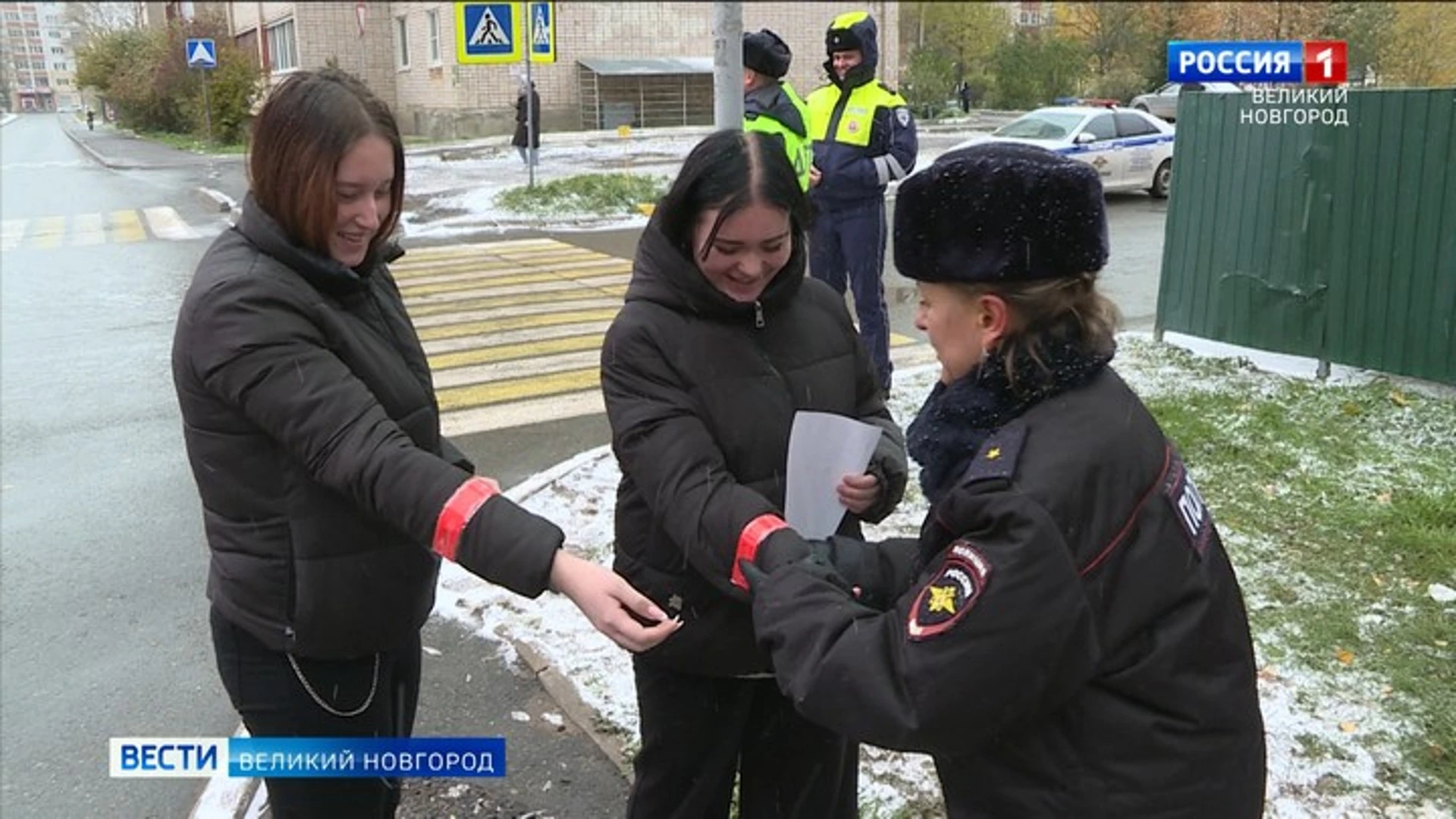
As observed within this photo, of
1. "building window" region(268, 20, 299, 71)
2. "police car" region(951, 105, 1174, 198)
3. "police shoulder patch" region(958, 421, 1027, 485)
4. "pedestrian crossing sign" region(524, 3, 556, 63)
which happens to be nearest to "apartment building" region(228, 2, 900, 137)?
"building window" region(268, 20, 299, 71)

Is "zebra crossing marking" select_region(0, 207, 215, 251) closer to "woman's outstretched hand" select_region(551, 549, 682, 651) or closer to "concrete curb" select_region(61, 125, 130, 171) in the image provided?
"concrete curb" select_region(61, 125, 130, 171)

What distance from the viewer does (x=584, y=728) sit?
11.5ft

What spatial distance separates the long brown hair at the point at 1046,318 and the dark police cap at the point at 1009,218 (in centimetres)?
2

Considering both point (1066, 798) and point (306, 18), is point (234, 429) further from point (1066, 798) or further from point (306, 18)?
point (306, 18)

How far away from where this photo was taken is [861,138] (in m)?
6.79

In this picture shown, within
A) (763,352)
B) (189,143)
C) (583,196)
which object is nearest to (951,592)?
(763,352)

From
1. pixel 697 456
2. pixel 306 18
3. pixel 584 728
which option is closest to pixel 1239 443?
pixel 584 728

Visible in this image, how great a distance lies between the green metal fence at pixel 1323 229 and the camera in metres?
6.38

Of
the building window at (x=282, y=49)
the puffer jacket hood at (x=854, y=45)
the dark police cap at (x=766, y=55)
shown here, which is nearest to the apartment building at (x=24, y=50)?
the dark police cap at (x=766, y=55)

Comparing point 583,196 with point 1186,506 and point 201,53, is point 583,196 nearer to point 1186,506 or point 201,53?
point 1186,506

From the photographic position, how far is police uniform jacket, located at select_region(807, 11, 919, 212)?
6742 millimetres

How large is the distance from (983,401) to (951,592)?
0.87 feet

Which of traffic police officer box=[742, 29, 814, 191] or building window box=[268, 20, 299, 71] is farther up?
building window box=[268, 20, 299, 71]

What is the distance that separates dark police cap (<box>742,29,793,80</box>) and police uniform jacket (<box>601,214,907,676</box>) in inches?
205
